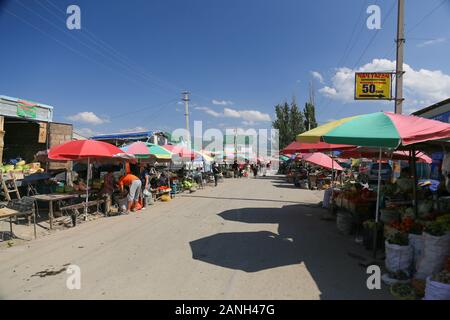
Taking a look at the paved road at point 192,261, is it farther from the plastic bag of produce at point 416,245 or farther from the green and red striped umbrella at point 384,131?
the green and red striped umbrella at point 384,131

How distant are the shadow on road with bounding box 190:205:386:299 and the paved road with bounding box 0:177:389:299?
2cm

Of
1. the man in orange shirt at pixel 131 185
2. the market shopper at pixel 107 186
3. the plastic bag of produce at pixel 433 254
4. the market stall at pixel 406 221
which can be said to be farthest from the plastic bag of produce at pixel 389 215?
the market shopper at pixel 107 186

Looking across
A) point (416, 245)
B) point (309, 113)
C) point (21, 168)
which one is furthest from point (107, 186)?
point (309, 113)

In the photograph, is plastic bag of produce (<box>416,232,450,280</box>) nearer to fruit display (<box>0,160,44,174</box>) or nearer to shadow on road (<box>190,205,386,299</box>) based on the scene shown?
shadow on road (<box>190,205,386,299</box>)

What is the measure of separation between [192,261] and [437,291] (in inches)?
149

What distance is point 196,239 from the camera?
24.4 ft

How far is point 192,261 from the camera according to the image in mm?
5809

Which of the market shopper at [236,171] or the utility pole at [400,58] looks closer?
the utility pole at [400,58]

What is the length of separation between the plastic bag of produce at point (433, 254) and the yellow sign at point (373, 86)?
10681mm

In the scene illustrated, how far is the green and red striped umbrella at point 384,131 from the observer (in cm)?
507

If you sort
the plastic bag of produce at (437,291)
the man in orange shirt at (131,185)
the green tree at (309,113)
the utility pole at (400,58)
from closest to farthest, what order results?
the plastic bag of produce at (437,291) < the man in orange shirt at (131,185) < the utility pole at (400,58) < the green tree at (309,113)

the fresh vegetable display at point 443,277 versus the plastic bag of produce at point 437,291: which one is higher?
the fresh vegetable display at point 443,277

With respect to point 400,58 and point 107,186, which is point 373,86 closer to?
point 400,58

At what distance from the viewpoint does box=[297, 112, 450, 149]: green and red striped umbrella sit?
507 cm
